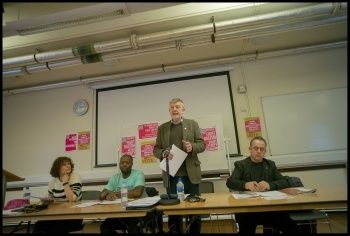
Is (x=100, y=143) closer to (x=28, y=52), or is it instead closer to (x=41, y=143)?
(x=41, y=143)

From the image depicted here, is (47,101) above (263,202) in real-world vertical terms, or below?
above

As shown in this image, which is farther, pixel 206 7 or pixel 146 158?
pixel 146 158

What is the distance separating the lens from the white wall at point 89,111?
12.5 ft

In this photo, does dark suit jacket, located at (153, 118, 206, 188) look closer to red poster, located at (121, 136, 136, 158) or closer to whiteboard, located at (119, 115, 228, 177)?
whiteboard, located at (119, 115, 228, 177)

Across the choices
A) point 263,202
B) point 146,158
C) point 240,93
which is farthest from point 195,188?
point 240,93

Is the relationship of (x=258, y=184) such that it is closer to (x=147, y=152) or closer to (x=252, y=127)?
(x=252, y=127)

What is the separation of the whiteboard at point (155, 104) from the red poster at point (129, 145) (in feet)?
0.71

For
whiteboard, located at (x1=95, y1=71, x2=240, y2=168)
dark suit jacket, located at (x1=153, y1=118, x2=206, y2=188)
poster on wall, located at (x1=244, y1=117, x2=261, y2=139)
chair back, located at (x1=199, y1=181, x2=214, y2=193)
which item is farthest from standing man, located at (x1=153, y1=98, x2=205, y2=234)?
poster on wall, located at (x1=244, y1=117, x2=261, y2=139)

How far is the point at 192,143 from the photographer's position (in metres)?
2.41

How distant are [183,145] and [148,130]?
1.80m

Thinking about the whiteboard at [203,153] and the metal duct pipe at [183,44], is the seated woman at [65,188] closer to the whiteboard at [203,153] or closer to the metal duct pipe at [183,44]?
the whiteboard at [203,153]

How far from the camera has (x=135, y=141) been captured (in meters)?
4.06

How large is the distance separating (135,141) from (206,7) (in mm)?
2486

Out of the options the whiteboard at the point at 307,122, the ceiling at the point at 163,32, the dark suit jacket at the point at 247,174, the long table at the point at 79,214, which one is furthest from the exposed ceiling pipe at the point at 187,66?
the long table at the point at 79,214
